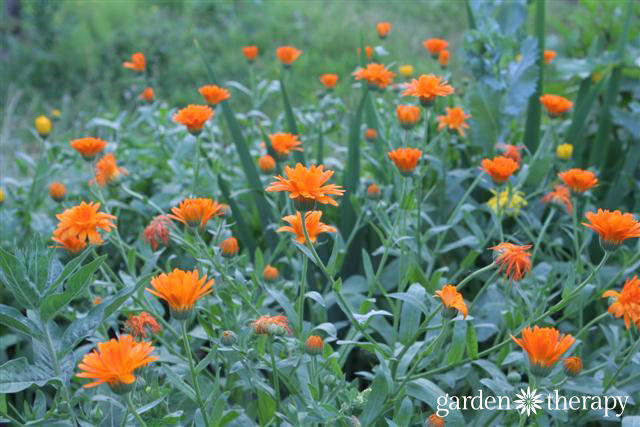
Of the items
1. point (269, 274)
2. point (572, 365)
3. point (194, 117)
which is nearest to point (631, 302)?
point (572, 365)

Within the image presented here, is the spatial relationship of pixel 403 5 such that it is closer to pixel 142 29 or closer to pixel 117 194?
pixel 142 29

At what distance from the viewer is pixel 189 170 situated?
92.9 inches

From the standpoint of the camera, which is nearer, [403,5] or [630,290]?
[630,290]

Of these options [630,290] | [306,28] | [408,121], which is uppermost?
[408,121]

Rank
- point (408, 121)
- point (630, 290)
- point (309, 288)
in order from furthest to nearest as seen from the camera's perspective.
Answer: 1. point (309, 288)
2. point (408, 121)
3. point (630, 290)

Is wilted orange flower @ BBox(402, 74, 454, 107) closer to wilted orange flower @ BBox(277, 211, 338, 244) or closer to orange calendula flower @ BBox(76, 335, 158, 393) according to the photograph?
wilted orange flower @ BBox(277, 211, 338, 244)

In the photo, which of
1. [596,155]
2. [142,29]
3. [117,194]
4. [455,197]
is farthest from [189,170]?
[142,29]

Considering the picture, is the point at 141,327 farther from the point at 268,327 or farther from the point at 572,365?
the point at 572,365

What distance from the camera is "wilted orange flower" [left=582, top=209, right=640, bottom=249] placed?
1.22m

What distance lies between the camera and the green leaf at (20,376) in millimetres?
1132

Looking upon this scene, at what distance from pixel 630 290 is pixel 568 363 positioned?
0.18m

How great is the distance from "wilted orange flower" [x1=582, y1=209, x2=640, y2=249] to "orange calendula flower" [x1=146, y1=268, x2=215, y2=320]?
69 cm

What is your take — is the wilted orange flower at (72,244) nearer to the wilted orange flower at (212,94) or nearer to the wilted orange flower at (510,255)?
the wilted orange flower at (212,94)

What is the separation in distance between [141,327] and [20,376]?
Result: 9.4 inches
